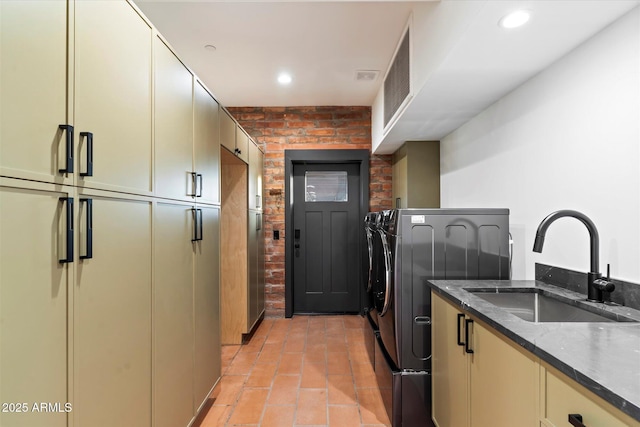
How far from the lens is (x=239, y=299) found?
3.10m

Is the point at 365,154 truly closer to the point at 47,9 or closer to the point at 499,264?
the point at 499,264

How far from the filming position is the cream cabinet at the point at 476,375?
95 centimetres

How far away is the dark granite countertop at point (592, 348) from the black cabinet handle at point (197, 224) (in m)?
1.45

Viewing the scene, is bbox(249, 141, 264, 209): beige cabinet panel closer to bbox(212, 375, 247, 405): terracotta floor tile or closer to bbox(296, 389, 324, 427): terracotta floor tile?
bbox(212, 375, 247, 405): terracotta floor tile

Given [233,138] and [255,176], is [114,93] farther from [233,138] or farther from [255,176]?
[255,176]

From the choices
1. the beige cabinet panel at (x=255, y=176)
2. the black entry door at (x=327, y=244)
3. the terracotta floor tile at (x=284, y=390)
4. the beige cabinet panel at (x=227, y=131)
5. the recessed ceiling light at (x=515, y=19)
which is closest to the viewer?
the recessed ceiling light at (x=515, y=19)

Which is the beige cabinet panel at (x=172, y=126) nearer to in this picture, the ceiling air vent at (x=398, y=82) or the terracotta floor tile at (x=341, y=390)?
the ceiling air vent at (x=398, y=82)

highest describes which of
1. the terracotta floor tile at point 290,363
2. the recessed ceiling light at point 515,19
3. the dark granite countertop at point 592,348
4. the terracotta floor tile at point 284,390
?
the recessed ceiling light at point 515,19

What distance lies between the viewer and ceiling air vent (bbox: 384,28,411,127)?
2.18 m

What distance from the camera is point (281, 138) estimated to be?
12.9 ft

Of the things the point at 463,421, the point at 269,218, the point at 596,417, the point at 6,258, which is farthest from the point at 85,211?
the point at 269,218

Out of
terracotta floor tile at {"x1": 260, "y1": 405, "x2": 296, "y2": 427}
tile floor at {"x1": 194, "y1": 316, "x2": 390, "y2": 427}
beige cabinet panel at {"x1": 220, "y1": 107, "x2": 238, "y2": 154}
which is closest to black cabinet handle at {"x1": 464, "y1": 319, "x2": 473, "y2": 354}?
tile floor at {"x1": 194, "y1": 316, "x2": 390, "y2": 427}

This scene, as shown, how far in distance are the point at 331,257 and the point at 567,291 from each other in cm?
276

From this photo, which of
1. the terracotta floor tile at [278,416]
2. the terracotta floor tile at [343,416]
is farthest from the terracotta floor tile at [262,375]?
the terracotta floor tile at [343,416]
